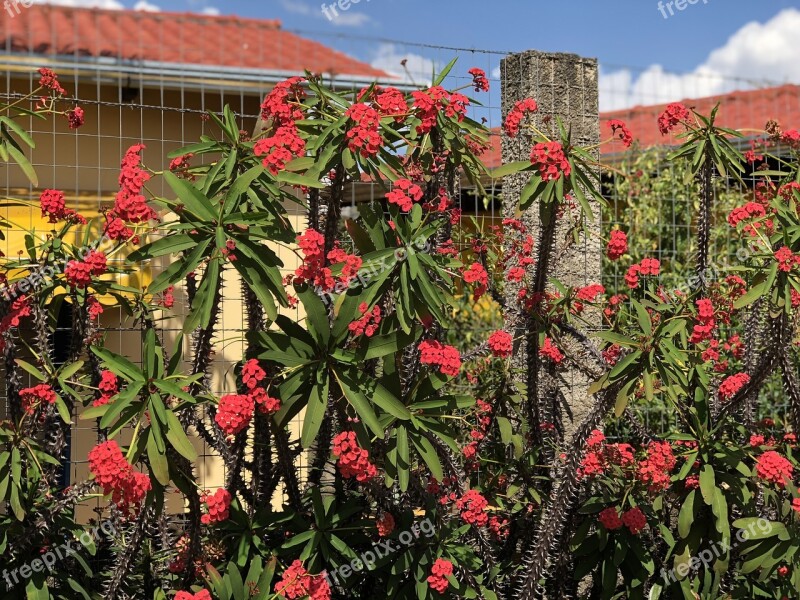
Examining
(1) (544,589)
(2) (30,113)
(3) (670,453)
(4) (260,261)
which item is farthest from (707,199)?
(2) (30,113)

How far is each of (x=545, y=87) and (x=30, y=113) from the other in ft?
9.20

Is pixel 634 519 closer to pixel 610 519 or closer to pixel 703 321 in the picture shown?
pixel 610 519

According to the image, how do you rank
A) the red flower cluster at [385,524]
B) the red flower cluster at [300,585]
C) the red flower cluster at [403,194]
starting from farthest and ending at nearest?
the red flower cluster at [385,524], the red flower cluster at [403,194], the red flower cluster at [300,585]

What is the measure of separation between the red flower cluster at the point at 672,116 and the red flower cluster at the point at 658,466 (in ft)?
5.15

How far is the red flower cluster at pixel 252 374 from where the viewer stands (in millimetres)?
3379

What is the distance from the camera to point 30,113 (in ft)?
12.9

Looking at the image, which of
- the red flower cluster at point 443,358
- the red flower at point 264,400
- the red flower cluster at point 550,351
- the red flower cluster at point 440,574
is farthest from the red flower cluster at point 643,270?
the red flower at point 264,400

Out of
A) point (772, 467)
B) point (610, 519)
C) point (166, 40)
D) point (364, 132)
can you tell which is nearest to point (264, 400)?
point (364, 132)

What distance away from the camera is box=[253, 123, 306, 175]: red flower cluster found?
354 cm

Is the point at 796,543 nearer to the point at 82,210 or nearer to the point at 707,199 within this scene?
the point at 707,199

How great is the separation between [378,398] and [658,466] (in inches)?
52.8

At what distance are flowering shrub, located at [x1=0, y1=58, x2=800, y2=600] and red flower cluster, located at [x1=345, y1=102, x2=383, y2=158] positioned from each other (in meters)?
0.01

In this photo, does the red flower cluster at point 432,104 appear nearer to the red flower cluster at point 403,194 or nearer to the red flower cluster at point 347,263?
the red flower cluster at point 403,194

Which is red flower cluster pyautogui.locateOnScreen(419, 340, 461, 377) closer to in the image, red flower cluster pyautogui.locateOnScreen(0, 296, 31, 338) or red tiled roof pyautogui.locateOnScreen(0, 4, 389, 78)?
red flower cluster pyautogui.locateOnScreen(0, 296, 31, 338)
